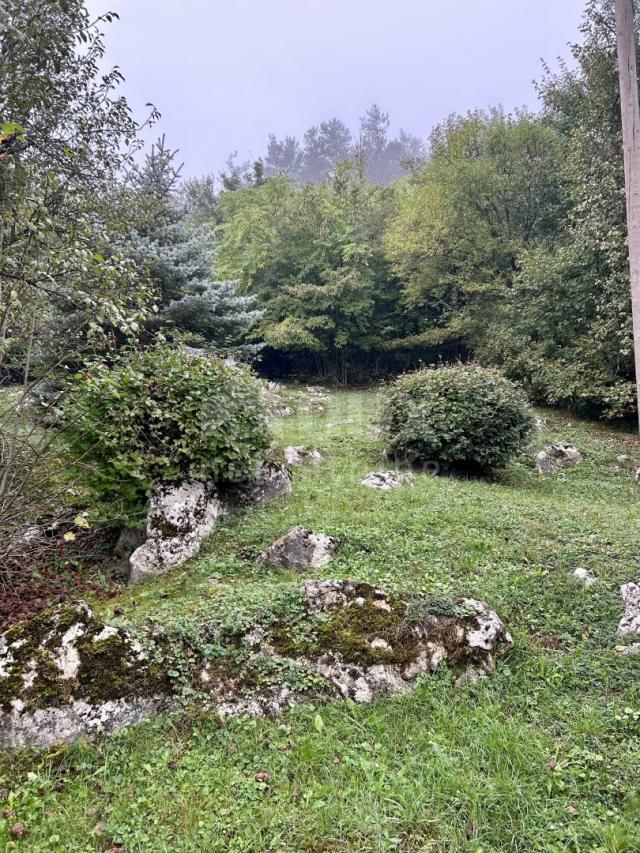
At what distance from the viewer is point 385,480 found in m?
6.14

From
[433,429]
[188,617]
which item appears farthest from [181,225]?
[188,617]

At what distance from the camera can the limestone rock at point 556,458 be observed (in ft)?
26.5

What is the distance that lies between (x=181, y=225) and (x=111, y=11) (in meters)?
4.92

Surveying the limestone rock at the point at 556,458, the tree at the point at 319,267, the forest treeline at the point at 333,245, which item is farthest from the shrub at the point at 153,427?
the tree at the point at 319,267

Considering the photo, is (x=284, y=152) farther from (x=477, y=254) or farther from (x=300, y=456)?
(x=300, y=456)

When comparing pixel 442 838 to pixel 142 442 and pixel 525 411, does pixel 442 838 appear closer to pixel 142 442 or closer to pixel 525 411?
pixel 142 442

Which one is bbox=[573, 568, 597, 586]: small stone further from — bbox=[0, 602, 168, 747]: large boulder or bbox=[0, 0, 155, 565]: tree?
bbox=[0, 0, 155, 565]: tree

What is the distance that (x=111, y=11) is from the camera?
5480 millimetres

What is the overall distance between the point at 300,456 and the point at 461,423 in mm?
2613

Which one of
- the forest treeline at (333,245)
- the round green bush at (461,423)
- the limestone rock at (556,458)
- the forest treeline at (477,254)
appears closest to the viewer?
the forest treeline at (333,245)

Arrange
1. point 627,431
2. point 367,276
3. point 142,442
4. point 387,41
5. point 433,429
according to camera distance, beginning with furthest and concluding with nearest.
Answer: point 387,41
point 367,276
point 627,431
point 433,429
point 142,442

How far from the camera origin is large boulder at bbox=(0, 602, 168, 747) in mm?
2482

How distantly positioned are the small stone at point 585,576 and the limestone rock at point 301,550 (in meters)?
2.10

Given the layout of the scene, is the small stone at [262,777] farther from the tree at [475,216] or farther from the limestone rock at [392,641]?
the tree at [475,216]
